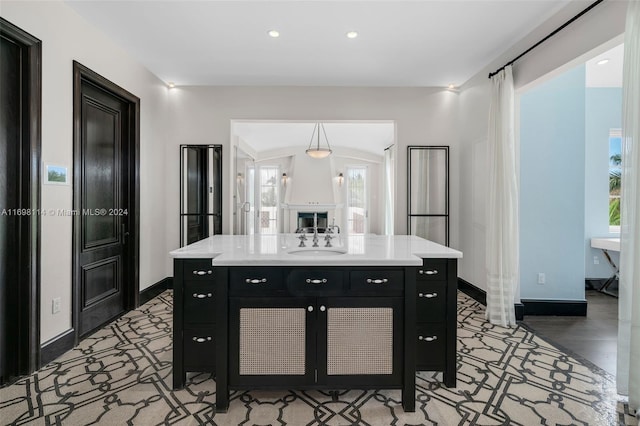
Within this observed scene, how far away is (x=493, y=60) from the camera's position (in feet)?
12.7

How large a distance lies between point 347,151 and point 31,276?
8124 mm

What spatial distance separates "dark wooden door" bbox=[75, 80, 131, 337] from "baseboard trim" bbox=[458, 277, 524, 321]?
13.3 feet

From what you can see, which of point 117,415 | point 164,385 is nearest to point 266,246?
point 164,385

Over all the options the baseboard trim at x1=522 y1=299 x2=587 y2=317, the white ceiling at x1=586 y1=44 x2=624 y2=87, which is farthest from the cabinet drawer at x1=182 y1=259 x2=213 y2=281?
the white ceiling at x1=586 y1=44 x2=624 y2=87

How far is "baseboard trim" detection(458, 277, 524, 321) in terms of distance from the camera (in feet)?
11.6

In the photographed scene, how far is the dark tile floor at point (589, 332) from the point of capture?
2.74 m

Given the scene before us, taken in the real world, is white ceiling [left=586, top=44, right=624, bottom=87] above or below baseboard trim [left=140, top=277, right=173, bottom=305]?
above

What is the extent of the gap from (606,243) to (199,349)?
5.07m

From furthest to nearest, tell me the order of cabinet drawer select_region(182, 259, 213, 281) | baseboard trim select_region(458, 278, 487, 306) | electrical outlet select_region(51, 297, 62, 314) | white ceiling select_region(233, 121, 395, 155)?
1. white ceiling select_region(233, 121, 395, 155)
2. baseboard trim select_region(458, 278, 487, 306)
3. electrical outlet select_region(51, 297, 62, 314)
4. cabinet drawer select_region(182, 259, 213, 281)

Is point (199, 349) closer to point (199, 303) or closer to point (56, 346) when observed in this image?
point (199, 303)

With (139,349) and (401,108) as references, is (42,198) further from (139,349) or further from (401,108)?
(401,108)

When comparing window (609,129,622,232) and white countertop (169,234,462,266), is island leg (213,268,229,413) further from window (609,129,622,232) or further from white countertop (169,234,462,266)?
window (609,129,622,232)

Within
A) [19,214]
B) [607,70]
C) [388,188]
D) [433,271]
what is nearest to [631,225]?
[433,271]

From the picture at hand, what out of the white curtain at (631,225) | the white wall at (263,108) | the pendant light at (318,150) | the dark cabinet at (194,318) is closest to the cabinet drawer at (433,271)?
the white curtain at (631,225)
